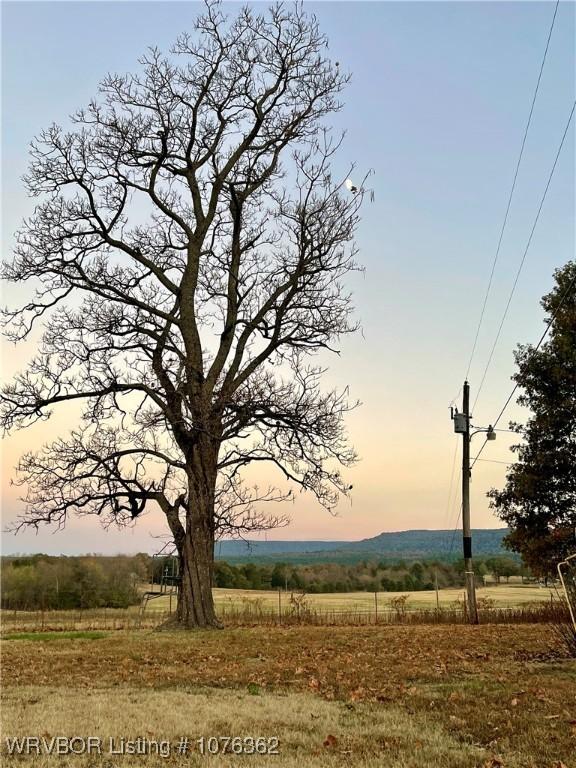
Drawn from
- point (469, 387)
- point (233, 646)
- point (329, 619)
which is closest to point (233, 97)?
point (469, 387)

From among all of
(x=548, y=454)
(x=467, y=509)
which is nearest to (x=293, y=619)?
(x=467, y=509)

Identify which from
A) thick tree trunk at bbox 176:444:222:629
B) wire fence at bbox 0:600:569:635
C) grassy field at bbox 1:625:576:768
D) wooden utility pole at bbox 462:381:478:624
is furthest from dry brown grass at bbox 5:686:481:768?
wooden utility pole at bbox 462:381:478:624

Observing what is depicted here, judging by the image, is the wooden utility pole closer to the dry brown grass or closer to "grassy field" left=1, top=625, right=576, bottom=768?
"grassy field" left=1, top=625, right=576, bottom=768

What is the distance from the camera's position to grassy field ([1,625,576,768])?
5.49 meters

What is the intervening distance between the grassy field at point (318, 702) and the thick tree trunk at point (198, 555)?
5.99m

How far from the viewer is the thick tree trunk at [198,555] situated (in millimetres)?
19094

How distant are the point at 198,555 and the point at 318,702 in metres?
12.1

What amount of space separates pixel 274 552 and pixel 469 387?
7257cm

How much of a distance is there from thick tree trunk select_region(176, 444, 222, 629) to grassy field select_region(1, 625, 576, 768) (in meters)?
5.99

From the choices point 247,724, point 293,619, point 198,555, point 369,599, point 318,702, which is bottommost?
point 369,599

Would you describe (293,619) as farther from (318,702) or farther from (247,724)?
(247,724)

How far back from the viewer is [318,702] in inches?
297

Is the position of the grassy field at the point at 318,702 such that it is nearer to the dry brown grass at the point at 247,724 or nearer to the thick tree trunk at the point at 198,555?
the dry brown grass at the point at 247,724

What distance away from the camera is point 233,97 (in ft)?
70.6
